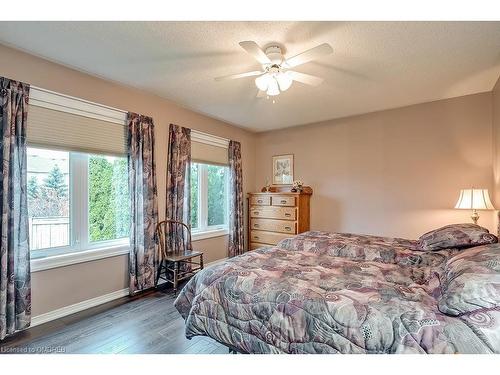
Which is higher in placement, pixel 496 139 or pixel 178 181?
pixel 496 139

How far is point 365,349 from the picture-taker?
115cm

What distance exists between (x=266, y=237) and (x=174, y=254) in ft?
5.45

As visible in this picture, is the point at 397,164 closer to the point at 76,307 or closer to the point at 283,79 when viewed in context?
the point at 283,79

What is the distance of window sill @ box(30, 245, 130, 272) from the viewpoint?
91.3 inches

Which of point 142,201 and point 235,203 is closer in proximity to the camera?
point 142,201

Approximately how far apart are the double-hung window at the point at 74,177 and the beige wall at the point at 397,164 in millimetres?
2865

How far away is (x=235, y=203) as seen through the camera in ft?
14.5

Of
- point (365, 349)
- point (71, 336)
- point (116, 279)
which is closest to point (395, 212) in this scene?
point (365, 349)

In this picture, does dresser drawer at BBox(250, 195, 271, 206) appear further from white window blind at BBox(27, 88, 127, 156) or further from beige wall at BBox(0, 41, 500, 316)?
white window blind at BBox(27, 88, 127, 156)

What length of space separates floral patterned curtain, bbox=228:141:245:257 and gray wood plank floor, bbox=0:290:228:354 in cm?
185

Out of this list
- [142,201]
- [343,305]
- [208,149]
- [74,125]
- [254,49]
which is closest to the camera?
[343,305]

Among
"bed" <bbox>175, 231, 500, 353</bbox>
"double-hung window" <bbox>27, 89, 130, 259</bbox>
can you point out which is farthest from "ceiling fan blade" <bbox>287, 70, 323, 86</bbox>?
"double-hung window" <bbox>27, 89, 130, 259</bbox>

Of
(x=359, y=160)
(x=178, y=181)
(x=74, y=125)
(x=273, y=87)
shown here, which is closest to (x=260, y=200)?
(x=178, y=181)

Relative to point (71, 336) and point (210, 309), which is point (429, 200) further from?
point (71, 336)
